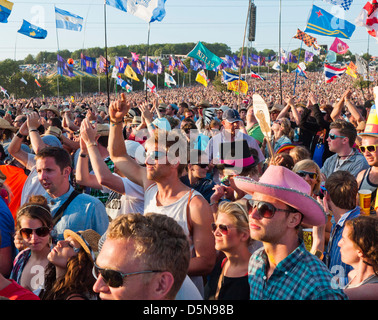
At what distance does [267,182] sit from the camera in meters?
2.59

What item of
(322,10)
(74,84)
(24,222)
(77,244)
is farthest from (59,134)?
(74,84)

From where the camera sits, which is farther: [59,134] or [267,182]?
[59,134]

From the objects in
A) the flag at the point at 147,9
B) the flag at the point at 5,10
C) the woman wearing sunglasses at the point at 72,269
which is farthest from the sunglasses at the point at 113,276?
the flag at the point at 5,10

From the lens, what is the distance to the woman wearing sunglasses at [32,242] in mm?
3053

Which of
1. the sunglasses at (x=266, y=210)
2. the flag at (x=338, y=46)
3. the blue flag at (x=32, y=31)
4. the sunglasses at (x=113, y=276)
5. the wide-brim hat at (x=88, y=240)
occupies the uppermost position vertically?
the blue flag at (x=32, y=31)

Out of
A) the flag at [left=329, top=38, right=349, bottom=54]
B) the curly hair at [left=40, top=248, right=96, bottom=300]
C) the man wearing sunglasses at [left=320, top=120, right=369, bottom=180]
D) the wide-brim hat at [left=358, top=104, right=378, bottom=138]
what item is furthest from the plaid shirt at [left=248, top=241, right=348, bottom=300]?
the flag at [left=329, top=38, right=349, bottom=54]

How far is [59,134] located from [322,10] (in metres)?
13.0

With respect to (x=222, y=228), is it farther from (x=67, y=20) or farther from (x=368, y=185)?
(x=67, y=20)

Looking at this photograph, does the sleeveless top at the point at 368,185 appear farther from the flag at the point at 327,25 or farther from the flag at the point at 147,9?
the flag at the point at 327,25

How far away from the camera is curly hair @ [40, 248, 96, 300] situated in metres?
2.45

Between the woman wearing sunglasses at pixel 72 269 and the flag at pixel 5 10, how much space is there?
13.1 metres

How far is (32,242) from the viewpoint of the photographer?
3.08 meters
